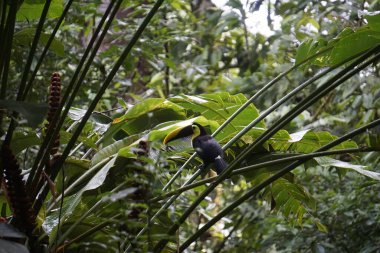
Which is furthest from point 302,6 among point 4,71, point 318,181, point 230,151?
point 4,71

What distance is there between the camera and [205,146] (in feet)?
3.07

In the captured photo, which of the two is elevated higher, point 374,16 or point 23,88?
point 374,16

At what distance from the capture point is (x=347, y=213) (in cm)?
207

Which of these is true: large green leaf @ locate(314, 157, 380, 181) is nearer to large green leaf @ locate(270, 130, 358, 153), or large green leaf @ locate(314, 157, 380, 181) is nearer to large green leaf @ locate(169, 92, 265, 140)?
large green leaf @ locate(270, 130, 358, 153)

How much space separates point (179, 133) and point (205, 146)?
7 cm

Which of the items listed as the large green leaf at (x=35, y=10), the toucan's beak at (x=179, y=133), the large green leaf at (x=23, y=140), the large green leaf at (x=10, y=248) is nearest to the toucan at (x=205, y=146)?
the toucan's beak at (x=179, y=133)

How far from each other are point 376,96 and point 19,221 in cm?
159

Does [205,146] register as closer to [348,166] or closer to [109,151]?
[109,151]

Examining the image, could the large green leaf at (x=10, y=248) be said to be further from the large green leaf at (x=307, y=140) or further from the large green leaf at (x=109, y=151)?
the large green leaf at (x=307, y=140)

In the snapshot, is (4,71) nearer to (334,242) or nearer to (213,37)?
(334,242)

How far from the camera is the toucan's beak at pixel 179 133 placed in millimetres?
964

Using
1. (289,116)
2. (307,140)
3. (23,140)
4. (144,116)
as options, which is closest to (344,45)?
(307,140)

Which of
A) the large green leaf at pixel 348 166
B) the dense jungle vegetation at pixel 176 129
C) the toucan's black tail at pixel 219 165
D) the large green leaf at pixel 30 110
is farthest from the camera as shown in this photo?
the large green leaf at pixel 348 166

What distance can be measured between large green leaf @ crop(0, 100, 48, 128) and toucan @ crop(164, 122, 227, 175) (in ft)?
1.08
